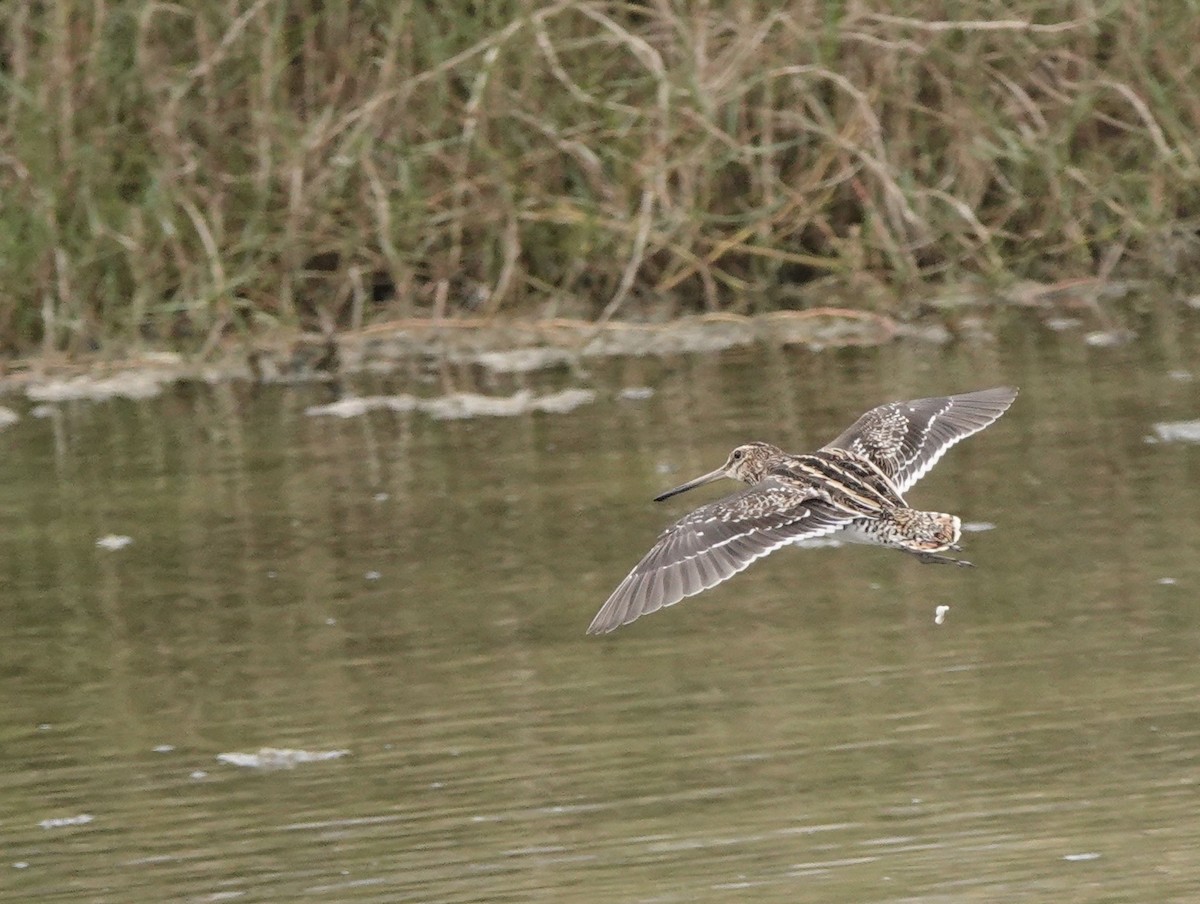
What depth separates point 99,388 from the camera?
28.3ft

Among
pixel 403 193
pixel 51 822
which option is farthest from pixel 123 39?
pixel 51 822

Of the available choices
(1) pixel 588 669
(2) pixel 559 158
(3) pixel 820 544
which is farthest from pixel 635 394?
(1) pixel 588 669

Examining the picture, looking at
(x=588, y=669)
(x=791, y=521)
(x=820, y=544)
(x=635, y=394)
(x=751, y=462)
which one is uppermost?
(x=635, y=394)

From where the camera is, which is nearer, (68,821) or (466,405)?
(68,821)

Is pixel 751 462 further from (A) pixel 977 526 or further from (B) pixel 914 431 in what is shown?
(A) pixel 977 526

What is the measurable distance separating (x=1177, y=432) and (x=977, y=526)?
987 millimetres

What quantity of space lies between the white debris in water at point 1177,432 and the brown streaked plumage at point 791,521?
4.46ft

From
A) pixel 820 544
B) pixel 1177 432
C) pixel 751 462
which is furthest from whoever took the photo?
pixel 1177 432

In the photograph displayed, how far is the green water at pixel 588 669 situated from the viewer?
12.4 ft

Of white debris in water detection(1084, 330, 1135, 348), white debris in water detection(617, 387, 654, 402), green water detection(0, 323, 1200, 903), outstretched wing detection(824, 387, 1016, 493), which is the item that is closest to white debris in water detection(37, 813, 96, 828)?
green water detection(0, 323, 1200, 903)

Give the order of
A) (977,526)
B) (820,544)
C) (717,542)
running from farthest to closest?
(820,544) → (977,526) → (717,542)

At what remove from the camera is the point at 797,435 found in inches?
271

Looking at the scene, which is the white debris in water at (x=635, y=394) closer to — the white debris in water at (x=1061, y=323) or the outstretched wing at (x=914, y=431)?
the white debris in water at (x=1061, y=323)

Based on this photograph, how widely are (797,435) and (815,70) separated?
2516mm
